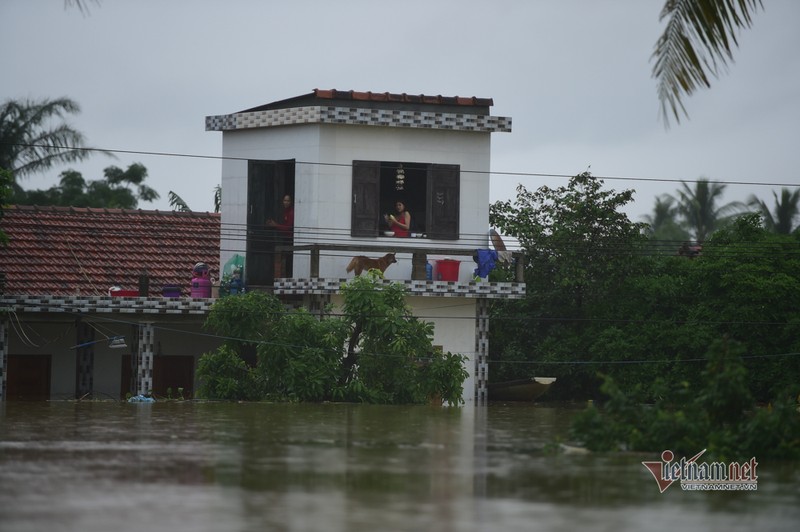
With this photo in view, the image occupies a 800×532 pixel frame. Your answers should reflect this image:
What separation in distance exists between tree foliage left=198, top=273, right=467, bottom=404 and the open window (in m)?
3.43

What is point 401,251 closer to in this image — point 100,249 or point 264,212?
point 264,212

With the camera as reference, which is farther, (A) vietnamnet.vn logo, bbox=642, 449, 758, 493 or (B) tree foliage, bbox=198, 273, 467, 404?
(B) tree foliage, bbox=198, 273, 467, 404

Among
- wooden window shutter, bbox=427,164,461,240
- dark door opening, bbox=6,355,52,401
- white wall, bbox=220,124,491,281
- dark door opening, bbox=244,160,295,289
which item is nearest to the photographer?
white wall, bbox=220,124,491,281

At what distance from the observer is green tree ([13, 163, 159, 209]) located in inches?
1687

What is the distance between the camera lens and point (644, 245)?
92.7ft

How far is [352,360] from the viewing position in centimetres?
2009

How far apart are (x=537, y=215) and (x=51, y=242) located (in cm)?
1107

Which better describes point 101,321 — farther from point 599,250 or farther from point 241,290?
point 599,250

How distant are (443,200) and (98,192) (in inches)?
998

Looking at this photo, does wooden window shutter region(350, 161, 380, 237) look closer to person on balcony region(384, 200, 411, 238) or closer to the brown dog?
person on balcony region(384, 200, 411, 238)

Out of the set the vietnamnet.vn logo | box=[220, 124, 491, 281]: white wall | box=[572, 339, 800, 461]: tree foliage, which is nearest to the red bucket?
box=[220, 124, 491, 281]: white wall

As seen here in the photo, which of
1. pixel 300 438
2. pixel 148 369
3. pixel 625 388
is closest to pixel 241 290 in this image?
pixel 148 369

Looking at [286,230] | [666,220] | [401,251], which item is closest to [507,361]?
[401,251]

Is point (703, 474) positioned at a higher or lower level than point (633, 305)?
lower
